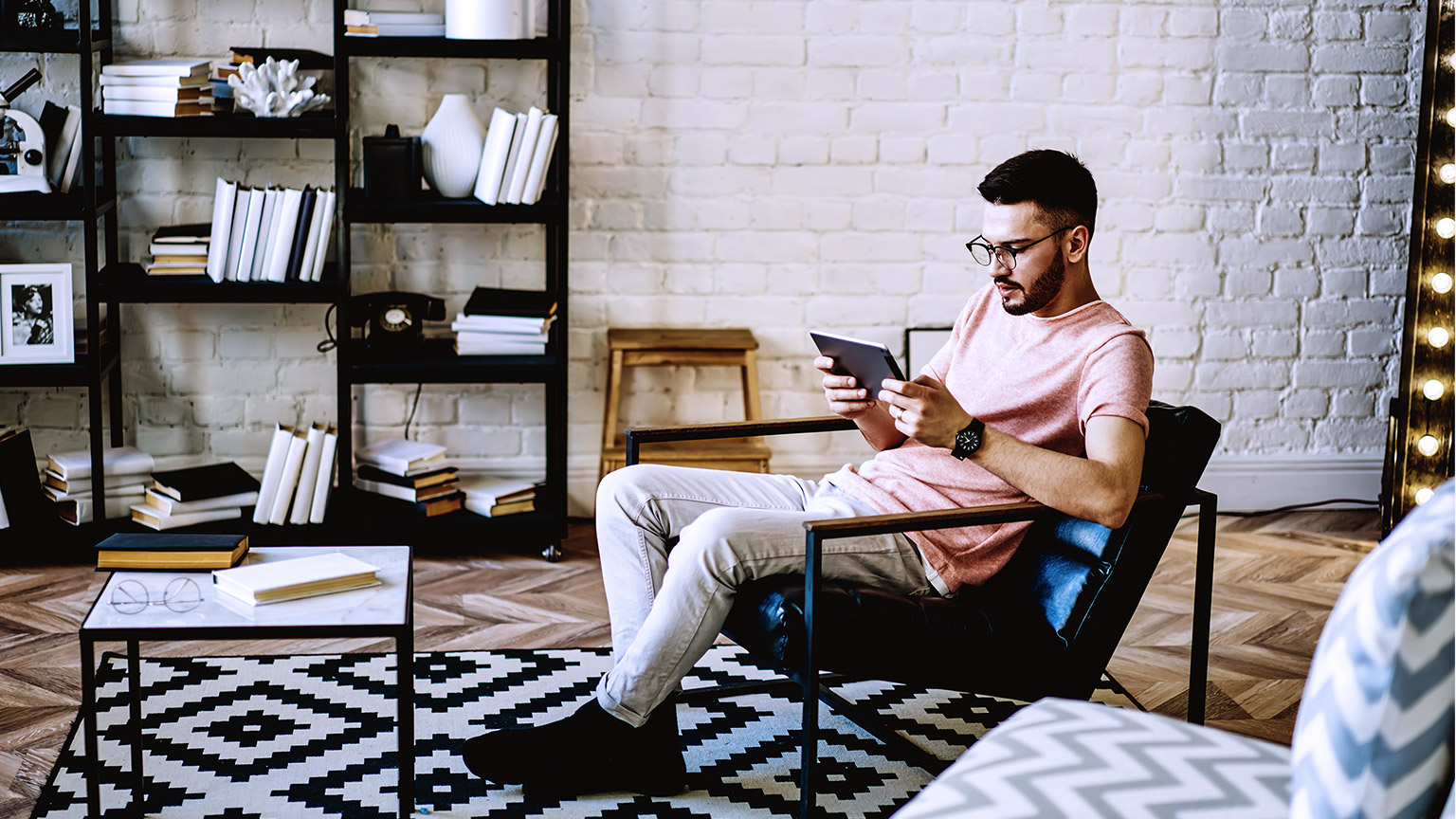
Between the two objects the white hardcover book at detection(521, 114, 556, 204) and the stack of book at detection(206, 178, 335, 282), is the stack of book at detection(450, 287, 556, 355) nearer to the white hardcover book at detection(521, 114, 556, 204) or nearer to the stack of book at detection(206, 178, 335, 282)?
the white hardcover book at detection(521, 114, 556, 204)

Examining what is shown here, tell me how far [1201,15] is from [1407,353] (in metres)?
1.12

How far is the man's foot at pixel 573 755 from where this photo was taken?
2184 mm

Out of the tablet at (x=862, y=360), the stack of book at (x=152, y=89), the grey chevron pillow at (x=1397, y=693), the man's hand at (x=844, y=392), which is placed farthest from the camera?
the stack of book at (x=152, y=89)

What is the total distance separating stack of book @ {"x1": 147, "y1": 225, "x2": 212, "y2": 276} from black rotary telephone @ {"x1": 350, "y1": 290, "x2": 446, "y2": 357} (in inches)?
15.0

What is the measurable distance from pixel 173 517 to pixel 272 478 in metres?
0.25

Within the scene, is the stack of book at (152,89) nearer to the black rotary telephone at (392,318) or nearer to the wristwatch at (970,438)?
the black rotary telephone at (392,318)

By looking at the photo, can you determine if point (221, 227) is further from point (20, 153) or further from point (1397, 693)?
point (1397, 693)

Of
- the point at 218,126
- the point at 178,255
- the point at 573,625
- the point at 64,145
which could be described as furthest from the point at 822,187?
the point at 64,145

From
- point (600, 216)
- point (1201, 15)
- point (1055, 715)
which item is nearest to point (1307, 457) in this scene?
point (1201, 15)

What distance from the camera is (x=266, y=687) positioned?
264 cm

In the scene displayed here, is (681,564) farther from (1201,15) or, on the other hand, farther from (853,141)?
(1201,15)

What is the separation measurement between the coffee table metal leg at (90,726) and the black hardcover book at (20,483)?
1593 millimetres

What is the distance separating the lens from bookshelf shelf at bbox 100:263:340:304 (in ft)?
10.9

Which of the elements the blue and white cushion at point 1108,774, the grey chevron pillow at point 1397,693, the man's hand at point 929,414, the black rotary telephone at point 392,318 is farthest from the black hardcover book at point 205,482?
the grey chevron pillow at point 1397,693
